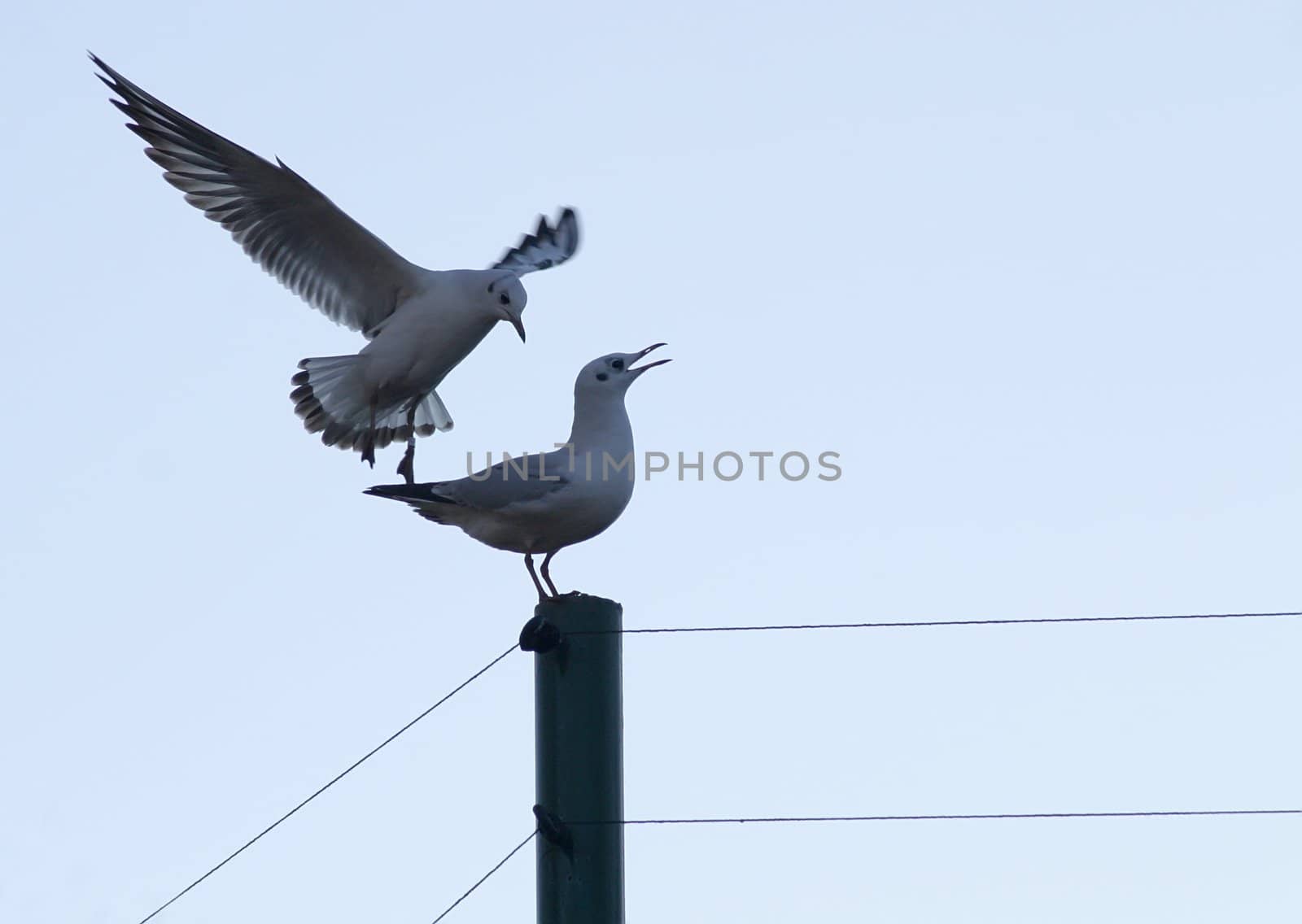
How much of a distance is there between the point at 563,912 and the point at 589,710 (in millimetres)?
464

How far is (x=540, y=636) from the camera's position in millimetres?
4383

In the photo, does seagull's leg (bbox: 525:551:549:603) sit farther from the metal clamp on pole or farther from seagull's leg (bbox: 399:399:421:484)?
seagull's leg (bbox: 399:399:421:484)

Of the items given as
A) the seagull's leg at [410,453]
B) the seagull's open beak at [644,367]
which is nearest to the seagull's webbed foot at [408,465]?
the seagull's leg at [410,453]

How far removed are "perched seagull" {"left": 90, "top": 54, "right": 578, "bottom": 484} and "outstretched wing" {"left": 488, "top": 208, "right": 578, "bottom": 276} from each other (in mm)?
1061

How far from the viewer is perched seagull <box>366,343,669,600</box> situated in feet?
18.1

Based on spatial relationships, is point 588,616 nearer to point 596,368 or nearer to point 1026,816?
point 1026,816

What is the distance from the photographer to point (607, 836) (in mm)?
4344

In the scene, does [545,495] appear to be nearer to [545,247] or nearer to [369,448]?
[369,448]

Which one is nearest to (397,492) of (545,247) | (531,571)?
(531,571)

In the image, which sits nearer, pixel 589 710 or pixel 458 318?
pixel 589 710

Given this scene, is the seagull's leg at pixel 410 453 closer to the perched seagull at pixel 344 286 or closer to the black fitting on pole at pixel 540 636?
the perched seagull at pixel 344 286

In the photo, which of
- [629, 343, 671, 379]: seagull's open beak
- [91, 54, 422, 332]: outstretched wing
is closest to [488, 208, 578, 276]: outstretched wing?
[91, 54, 422, 332]: outstretched wing

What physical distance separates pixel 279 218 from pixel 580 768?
589 centimetres

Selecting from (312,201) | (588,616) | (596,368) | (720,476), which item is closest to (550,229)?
(312,201)
